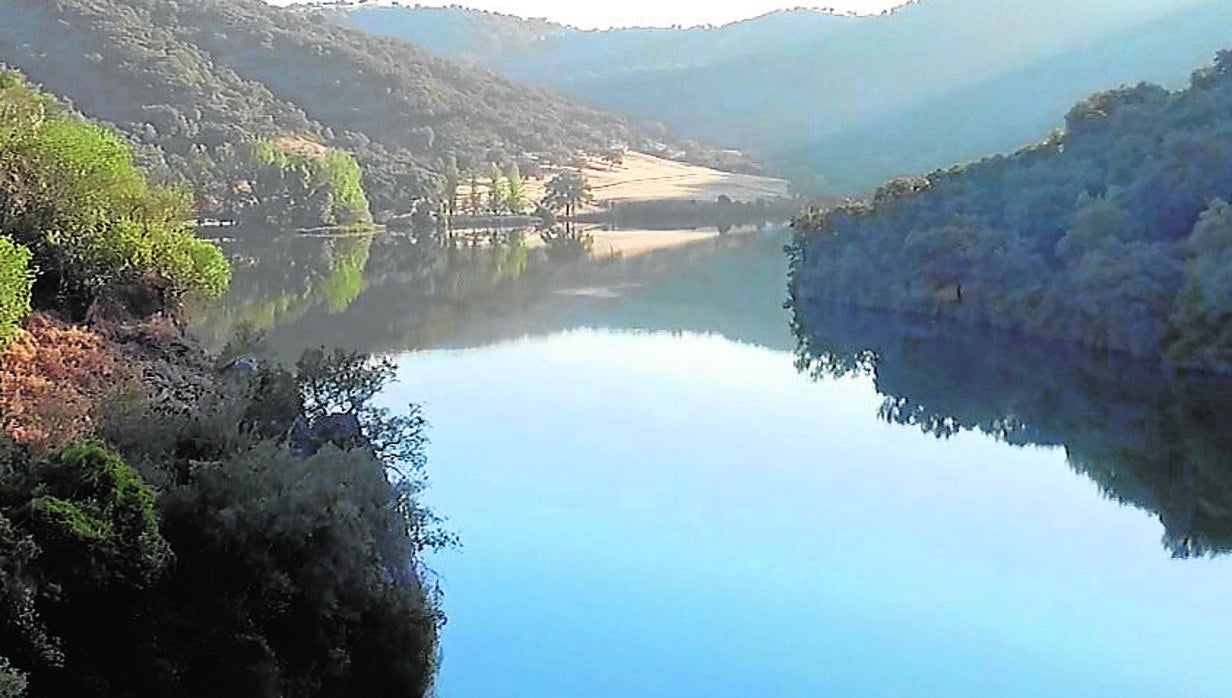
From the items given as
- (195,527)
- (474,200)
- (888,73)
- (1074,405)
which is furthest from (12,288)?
(888,73)

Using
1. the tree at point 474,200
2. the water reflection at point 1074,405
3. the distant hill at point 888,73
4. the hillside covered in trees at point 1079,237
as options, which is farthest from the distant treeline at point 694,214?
the water reflection at point 1074,405

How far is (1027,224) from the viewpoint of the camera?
38.2 m

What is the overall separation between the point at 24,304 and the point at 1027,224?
1198 inches

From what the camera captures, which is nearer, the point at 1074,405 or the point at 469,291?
the point at 1074,405

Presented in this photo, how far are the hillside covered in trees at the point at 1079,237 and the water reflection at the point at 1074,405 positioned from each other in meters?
1.02

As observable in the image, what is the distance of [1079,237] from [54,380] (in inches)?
Answer: 1116

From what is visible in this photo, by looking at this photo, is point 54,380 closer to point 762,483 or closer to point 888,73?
point 762,483

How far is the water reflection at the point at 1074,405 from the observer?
2283 cm

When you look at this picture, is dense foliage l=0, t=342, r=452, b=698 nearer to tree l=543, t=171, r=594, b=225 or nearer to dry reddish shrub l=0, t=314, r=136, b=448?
dry reddish shrub l=0, t=314, r=136, b=448

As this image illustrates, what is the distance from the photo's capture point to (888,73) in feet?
389

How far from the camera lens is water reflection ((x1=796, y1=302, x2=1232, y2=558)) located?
22.8m

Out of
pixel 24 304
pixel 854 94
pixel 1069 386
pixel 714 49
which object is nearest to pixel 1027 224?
pixel 1069 386

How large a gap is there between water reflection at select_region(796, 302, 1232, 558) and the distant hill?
50012 mm

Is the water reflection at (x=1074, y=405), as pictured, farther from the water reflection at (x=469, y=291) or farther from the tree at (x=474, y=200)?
the tree at (x=474, y=200)
